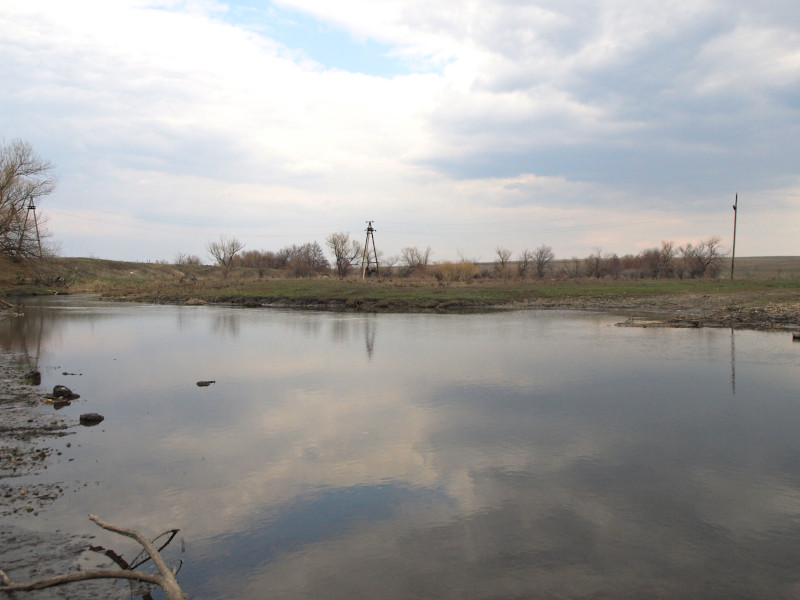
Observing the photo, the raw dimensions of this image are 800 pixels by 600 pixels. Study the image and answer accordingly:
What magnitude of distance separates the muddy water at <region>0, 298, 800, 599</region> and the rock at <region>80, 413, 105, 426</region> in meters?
0.15

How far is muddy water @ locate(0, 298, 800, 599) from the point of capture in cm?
502

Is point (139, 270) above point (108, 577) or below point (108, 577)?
above

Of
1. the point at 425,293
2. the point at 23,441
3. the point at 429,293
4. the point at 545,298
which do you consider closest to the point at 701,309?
the point at 545,298

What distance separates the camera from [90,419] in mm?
9398

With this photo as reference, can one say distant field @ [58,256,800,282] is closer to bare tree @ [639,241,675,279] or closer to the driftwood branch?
bare tree @ [639,241,675,279]

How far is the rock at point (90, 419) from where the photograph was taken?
9.34 m

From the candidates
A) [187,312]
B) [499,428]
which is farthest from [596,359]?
[187,312]

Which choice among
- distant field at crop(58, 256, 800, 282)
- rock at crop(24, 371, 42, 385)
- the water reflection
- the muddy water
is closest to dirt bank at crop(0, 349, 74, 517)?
rock at crop(24, 371, 42, 385)

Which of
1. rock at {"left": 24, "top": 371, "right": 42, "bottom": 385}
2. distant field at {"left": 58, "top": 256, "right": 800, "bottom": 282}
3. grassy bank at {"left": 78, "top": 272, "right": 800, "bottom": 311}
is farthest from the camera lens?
distant field at {"left": 58, "top": 256, "right": 800, "bottom": 282}

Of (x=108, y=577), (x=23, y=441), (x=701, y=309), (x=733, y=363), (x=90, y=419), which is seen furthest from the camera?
(x=701, y=309)

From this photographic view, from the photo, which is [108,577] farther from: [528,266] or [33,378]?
[528,266]

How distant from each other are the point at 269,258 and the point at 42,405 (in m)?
91.3

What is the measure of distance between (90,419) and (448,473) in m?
5.98

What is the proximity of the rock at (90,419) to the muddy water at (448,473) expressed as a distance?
152 millimetres
